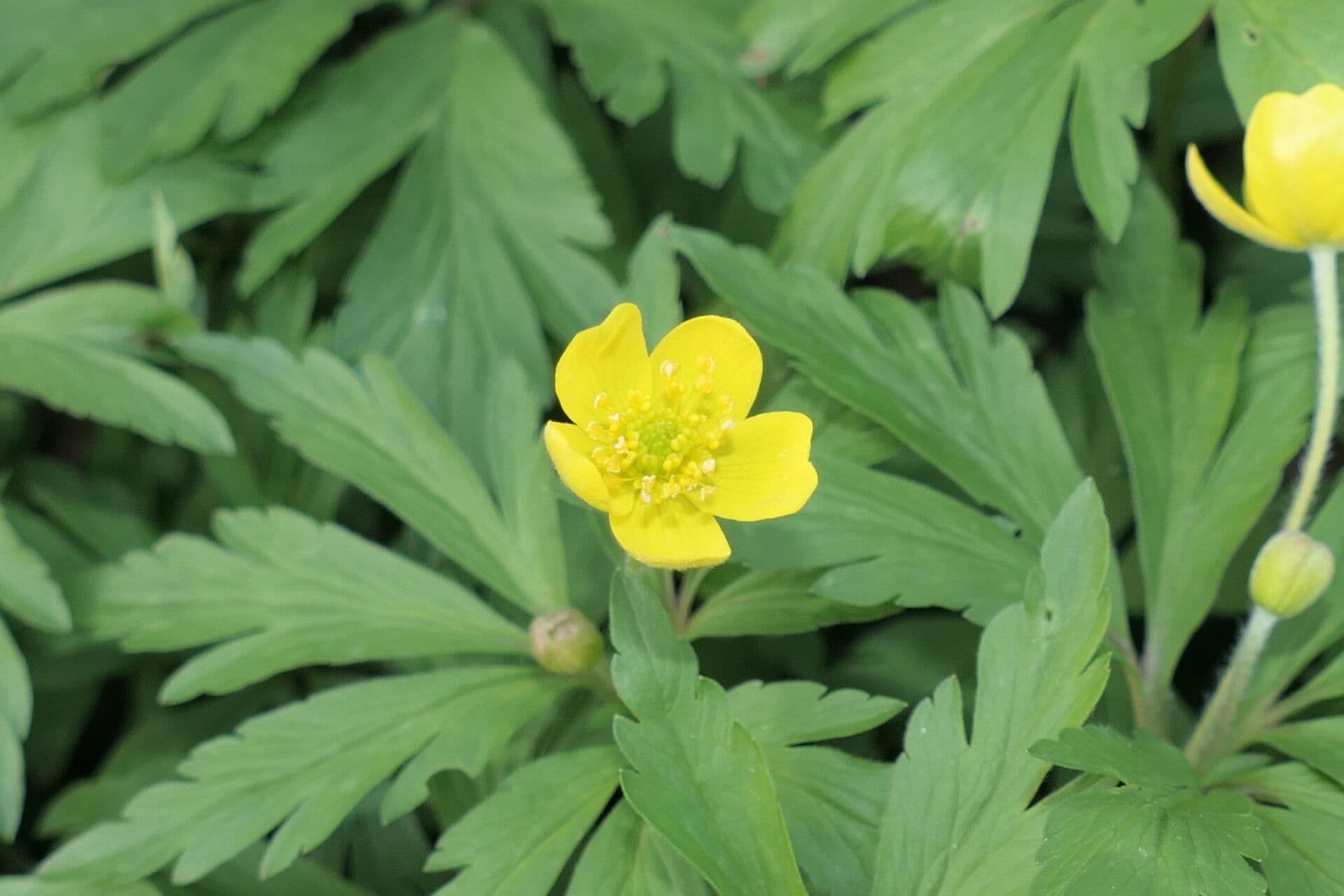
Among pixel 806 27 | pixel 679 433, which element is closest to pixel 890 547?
pixel 679 433

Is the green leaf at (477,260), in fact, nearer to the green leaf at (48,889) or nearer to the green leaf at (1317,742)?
the green leaf at (48,889)

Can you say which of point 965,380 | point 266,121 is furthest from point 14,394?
point 965,380

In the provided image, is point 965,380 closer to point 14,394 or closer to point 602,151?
point 602,151

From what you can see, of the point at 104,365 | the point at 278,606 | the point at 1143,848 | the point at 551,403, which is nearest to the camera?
the point at 1143,848

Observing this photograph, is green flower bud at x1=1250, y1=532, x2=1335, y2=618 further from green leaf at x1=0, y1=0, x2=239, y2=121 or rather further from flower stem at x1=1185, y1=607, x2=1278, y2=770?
green leaf at x1=0, y1=0, x2=239, y2=121

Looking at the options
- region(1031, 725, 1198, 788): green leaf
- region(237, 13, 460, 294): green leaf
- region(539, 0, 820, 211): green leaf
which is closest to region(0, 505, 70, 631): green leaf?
region(237, 13, 460, 294): green leaf

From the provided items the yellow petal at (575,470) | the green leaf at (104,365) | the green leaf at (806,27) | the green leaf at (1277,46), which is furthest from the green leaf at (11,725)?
the green leaf at (1277,46)

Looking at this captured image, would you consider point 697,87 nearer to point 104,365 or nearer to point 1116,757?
point 104,365
